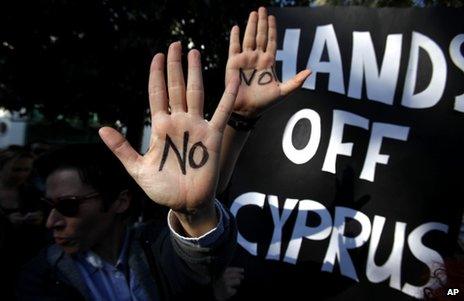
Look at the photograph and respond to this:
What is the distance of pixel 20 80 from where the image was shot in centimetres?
578

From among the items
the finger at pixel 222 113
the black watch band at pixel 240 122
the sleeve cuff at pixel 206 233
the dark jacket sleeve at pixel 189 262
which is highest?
the finger at pixel 222 113

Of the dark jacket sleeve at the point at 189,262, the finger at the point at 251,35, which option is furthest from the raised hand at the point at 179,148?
the finger at the point at 251,35

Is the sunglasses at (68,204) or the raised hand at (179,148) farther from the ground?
the raised hand at (179,148)

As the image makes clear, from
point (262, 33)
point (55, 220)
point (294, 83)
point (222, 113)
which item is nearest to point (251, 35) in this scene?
point (262, 33)

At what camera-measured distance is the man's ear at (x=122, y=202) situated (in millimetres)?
1529

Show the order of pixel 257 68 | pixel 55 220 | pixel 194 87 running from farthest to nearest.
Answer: pixel 257 68, pixel 55 220, pixel 194 87

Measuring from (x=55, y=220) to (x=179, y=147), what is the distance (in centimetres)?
63

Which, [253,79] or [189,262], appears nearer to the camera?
[189,262]

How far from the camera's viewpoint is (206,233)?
1096mm

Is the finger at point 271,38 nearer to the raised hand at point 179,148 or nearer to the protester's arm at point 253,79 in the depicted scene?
the protester's arm at point 253,79

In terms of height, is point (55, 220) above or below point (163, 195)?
below

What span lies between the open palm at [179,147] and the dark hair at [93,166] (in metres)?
0.48

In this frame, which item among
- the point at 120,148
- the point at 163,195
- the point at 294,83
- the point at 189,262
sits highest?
the point at 294,83

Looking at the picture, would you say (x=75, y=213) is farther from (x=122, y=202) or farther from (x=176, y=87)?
(x=176, y=87)
